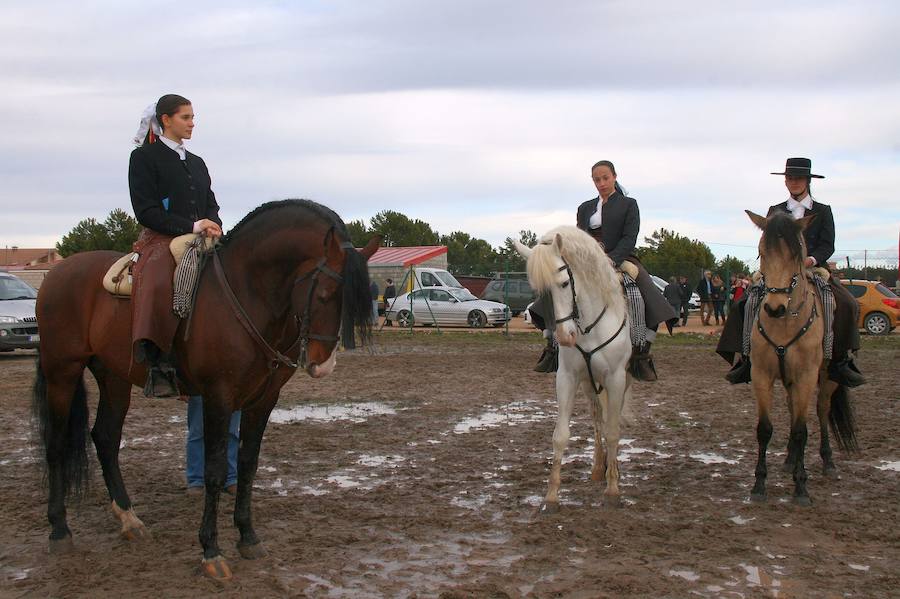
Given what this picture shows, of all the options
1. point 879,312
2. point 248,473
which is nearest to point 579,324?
point 248,473

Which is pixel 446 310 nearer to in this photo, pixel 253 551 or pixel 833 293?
pixel 833 293

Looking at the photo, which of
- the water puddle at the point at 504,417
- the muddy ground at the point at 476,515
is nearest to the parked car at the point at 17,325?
the muddy ground at the point at 476,515

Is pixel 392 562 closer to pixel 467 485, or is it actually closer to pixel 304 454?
pixel 467 485

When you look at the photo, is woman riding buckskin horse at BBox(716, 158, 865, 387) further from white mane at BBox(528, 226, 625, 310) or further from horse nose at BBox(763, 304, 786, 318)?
white mane at BBox(528, 226, 625, 310)

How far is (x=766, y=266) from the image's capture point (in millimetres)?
6875

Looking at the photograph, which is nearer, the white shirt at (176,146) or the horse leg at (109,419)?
the white shirt at (176,146)

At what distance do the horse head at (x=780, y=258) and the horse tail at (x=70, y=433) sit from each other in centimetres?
522

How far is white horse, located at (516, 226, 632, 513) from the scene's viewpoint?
643cm

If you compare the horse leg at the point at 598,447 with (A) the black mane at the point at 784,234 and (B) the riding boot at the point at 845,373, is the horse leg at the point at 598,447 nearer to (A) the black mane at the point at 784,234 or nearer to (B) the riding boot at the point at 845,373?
(A) the black mane at the point at 784,234

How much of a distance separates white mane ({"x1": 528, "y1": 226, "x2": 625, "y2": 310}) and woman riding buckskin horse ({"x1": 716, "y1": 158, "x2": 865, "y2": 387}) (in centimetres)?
136

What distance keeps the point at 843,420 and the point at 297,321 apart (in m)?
5.45

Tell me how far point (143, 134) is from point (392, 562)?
11.0ft

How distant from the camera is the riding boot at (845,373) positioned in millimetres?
7652

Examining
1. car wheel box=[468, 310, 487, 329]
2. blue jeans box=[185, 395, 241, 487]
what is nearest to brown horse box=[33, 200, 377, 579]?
blue jeans box=[185, 395, 241, 487]
